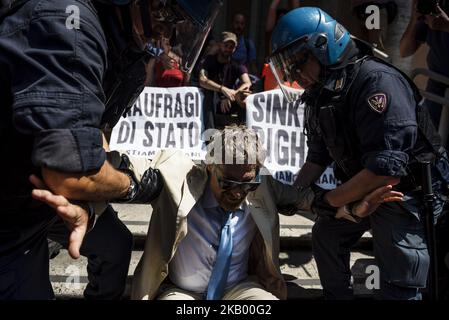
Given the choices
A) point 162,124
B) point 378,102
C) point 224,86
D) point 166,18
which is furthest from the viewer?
point 224,86

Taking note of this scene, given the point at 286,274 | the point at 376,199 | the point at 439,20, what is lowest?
the point at 286,274

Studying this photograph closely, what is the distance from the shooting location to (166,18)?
1.86 meters

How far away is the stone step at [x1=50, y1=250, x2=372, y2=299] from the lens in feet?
10.1

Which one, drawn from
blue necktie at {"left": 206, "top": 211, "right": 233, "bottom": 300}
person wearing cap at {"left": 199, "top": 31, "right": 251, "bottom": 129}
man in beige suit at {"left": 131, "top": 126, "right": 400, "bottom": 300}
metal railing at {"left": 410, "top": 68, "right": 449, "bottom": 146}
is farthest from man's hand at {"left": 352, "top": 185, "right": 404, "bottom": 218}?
person wearing cap at {"left": 199, "top": 31, "right": 251, "bottom": 129}

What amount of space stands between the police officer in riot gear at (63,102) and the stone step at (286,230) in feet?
4.71

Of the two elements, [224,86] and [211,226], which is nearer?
[211,226]

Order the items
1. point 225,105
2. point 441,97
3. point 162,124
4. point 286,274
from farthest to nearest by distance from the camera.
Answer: point 225,105 → point 162,124 → point 286,274 → point 441,97

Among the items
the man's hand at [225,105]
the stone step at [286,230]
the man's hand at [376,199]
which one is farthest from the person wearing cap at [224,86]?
the man's hand at [376,199]

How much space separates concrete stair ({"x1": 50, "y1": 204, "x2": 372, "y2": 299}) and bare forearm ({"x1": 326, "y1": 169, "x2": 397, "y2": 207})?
46.1 inches

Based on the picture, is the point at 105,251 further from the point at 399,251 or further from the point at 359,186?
the point at 399,251

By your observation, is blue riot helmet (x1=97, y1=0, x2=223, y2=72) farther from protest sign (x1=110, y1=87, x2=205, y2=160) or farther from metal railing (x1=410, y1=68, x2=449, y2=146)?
protest sign (x1=110, y1=87, x2=205, y2=160)

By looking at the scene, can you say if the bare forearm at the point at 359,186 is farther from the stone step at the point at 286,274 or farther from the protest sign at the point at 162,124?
the protest sign at the point at 162,124

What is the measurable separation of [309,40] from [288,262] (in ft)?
6.12

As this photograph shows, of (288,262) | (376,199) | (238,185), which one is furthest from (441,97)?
(238,185)
